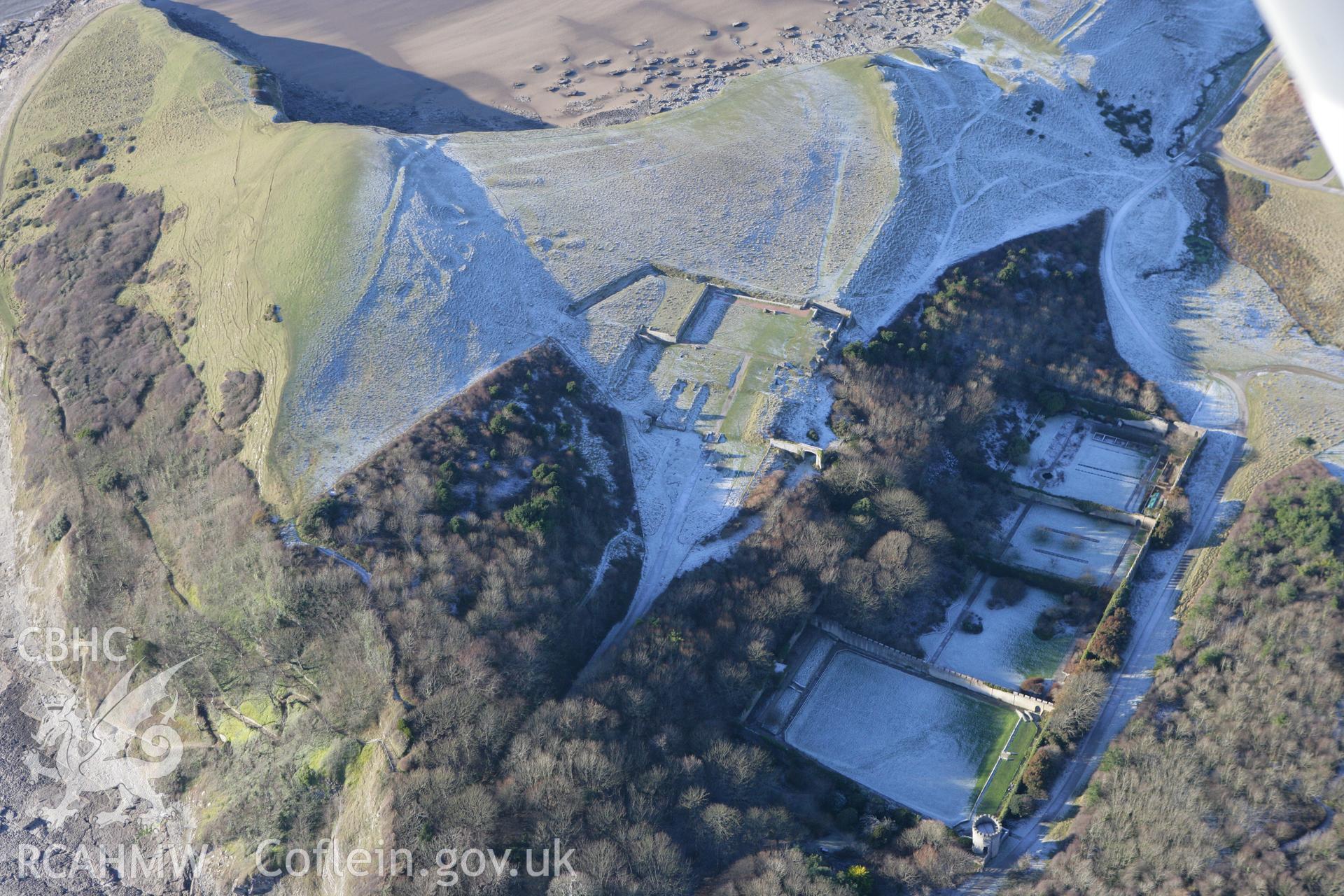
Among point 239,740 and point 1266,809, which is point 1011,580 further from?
point 239,740

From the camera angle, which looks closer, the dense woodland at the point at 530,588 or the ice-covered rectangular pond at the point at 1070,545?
the dense woodland at the point at 530,588

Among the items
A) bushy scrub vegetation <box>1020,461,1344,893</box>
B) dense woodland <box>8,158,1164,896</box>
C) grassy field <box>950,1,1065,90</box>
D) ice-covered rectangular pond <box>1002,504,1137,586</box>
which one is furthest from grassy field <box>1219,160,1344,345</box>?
ice-covered rectangular pond <box>1002,504,1137,586</box>

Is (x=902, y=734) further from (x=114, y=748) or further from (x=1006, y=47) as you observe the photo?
(x=1006, y=47)

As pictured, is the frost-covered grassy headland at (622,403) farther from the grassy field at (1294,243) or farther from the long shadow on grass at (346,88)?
the long shadow on grass at (346,88)

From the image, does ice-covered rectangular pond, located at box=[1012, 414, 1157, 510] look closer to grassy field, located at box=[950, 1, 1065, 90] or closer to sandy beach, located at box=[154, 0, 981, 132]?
grassy field, located at box=[950, 1, 1065, 90]

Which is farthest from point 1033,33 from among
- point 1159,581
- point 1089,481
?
point 1159,581

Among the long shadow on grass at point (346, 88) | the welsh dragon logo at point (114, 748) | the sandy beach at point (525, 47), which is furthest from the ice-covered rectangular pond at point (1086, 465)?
the long shadow on grass at point (346, 88)
